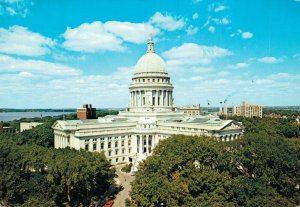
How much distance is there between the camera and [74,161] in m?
50.7

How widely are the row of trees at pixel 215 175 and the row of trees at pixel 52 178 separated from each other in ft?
30.9

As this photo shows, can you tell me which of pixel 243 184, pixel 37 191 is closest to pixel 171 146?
pixel 243 184

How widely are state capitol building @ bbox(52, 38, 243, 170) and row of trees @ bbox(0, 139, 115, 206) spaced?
51.5ft

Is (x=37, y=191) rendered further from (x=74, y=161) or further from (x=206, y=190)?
(x=206, y=190)

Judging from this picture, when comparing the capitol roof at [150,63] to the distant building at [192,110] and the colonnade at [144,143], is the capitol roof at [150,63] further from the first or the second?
the distant building at [192,110]

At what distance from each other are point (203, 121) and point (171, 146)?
105ft

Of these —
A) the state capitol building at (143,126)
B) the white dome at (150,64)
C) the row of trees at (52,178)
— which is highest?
the white dome at (150,64)

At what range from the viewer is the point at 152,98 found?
97250 millimetres

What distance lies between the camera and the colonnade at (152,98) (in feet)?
319

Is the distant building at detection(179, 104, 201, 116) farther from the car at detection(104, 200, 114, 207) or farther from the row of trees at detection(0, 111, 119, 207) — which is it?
the car at detection(104, 200, 114, 207)

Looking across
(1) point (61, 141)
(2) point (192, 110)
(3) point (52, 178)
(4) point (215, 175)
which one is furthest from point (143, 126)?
(2) point (192, 110)

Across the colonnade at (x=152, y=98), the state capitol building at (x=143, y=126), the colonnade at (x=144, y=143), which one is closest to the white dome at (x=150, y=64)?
the state capitol building at (x=143, y=126)

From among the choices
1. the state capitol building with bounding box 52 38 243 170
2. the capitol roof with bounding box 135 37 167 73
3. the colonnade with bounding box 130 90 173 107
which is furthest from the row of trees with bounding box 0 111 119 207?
the capitol roof with bounding box 135 37 167 73

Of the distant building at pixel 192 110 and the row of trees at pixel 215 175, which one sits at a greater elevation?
the distant building at pixel 192 110
